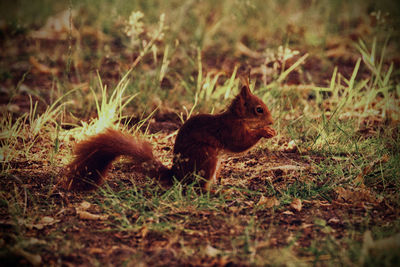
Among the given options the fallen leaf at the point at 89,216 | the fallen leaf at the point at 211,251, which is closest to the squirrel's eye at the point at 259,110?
the fallen leaf at the point at 211,251

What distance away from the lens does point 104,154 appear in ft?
8.86

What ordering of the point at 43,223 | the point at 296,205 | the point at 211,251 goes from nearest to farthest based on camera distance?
1. the point at 211,251
2. the point at 43,223
3. the point at 296,205

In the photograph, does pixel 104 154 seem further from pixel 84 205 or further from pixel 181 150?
pixel 181 150

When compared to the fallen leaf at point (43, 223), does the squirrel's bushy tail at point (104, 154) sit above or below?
above

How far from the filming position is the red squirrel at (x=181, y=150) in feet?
8.73

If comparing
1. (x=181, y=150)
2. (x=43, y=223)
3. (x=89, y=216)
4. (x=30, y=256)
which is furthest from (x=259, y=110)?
(x=30, y=256)

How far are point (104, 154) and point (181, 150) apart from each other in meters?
0.48

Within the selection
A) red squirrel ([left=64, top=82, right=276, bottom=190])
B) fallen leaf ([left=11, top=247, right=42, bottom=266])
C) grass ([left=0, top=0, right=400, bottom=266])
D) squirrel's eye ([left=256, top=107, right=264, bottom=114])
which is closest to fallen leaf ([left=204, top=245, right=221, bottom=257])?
grass ([left=0, top=0, right=400, bottom=266])

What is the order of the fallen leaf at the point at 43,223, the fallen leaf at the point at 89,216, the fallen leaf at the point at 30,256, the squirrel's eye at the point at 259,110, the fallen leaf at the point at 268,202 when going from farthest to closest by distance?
the squirrel's eye at the point at 259,110 < the fallen leaf at the point at 268,202 < the fallen leaf at the point at 89,216 < the fallen leaf at the point at 43,223 < the fallen leaf at the point at 30,256

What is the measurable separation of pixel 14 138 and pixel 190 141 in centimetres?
165

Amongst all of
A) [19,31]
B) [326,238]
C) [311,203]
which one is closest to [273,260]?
[326,238]

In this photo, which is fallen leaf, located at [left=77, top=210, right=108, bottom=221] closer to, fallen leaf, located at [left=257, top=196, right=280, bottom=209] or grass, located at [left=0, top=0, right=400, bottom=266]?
grass, located at [left=0, top=0, right=400, bottom=266]

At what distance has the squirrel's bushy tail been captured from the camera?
8.79 feet

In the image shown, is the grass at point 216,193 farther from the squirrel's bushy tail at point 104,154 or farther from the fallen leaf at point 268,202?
the squirrel's bushy tail at point 104,154
